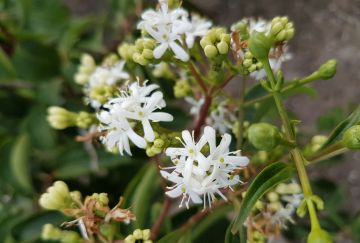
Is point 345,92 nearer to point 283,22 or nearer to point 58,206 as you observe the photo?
point 283,22

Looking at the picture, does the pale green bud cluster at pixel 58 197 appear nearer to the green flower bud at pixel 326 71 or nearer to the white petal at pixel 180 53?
the white petal at pixel 180 53

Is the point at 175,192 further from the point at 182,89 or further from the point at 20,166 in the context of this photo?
the point at 20,166

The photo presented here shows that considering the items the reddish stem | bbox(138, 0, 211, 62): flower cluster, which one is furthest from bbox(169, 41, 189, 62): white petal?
the reddish stem

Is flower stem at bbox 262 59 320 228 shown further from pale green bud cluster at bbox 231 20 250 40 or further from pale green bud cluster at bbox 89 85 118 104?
pale green bud cluster at bbox 89 85 118 104

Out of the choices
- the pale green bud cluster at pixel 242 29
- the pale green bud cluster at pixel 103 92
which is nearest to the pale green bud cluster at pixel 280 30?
the pale green bud cluster at pixel 242 29

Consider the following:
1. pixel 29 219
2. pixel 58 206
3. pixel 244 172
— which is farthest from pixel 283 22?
pixel 29 219

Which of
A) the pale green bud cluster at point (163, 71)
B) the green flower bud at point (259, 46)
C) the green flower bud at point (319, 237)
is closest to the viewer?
the green flower bud at point (319, 237)

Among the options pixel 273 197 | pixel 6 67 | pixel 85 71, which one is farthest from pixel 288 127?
pixel 6 67
